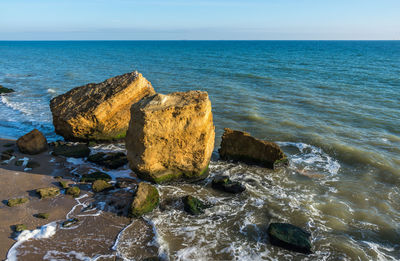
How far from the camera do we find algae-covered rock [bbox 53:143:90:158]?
1196cm

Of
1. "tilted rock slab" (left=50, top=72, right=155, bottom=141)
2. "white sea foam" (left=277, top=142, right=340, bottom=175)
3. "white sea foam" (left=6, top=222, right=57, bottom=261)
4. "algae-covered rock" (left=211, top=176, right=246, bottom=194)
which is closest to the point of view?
"white sea foam" (left=6, top=222, right=57, bottom=261)

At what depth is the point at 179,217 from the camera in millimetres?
8344

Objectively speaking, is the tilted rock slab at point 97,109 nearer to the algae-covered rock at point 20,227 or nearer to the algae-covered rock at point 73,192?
the algae-covered rock at point 73,192

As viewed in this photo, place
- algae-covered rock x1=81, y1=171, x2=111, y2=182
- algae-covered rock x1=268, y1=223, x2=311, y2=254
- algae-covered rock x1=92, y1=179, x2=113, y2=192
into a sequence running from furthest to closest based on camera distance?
algae-covered rock x1=81, y1=171, x2=111, y2=182
algae-covered rock x1=92, y1=179, x2=113, y2=192
algae-covered rock x1=268, y1=223, x2=311, y2=254

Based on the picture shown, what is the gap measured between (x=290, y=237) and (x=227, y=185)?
121 inches

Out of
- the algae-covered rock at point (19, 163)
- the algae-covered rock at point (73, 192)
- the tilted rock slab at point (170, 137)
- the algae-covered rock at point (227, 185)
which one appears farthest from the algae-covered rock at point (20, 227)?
the algae-covered rock at point (227, 185)

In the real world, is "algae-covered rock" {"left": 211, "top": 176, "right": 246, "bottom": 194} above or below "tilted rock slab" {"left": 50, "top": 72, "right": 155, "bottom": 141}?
below

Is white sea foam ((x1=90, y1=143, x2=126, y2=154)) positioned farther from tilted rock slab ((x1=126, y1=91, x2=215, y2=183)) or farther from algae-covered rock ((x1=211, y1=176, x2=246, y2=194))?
algae-covered rock ((x1=211, y1=176, x2=246, y2=194))

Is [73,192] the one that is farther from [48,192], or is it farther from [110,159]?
[110,159]

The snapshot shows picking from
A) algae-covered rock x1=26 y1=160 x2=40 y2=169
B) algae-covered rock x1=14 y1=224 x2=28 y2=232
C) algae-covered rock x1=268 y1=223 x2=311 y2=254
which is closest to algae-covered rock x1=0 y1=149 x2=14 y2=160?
algae-covered rock x1=26 y1=160 x2=40 y2=169

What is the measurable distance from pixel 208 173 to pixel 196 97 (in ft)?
10.3

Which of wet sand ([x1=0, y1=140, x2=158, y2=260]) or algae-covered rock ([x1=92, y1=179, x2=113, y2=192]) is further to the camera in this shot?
algae-covered rock ([x1=92, y1=179, x2=113, y2=192])

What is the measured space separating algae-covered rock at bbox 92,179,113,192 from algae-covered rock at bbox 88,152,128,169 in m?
1.50

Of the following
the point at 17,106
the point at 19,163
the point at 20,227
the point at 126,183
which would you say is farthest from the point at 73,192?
the point at 17,106
